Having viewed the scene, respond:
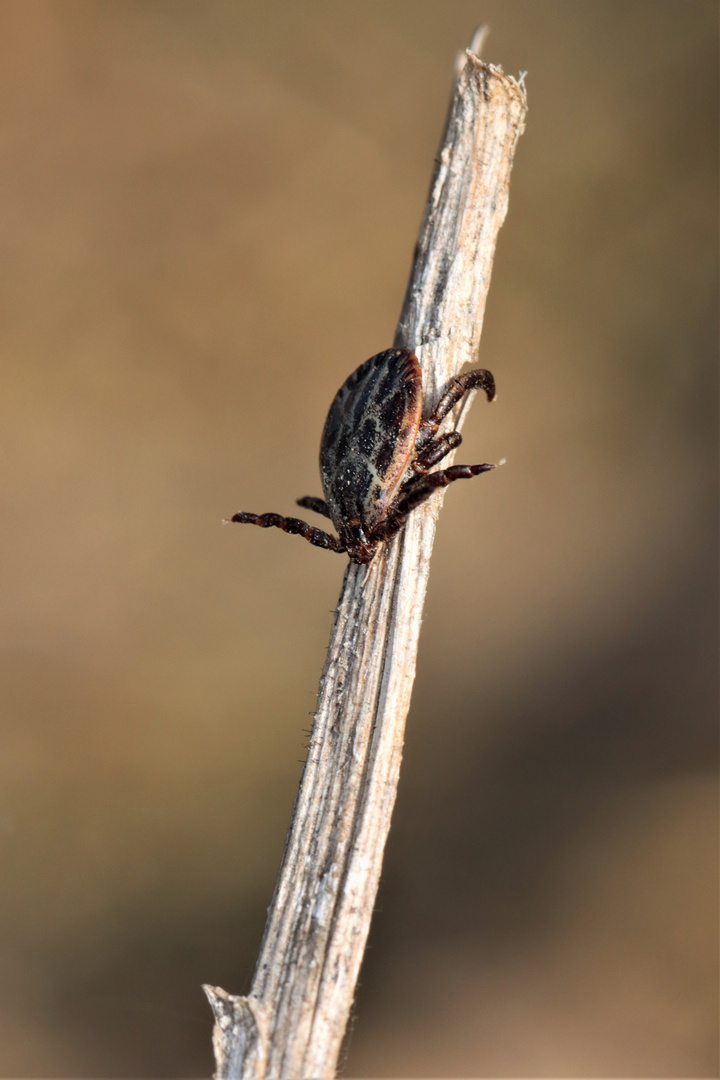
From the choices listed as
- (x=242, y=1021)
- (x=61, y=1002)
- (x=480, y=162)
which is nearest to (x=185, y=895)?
(x=61, y=1002)

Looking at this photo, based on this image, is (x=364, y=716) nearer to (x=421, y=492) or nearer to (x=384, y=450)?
(x=421, y=492)

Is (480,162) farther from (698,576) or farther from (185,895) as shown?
(185,895)

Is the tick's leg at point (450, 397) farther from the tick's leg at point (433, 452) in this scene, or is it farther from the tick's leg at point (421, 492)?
the tick's leg at point (421, 492)

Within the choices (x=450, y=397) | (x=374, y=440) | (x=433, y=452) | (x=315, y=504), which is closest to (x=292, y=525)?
(x=315, y=504)

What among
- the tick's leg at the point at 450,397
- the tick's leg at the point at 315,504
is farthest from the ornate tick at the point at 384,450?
the tick's leg at the point at 315,504

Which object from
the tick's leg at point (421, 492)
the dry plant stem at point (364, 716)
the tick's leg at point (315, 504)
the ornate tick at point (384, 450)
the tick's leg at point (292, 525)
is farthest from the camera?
the tick's leg at point (315, 504)

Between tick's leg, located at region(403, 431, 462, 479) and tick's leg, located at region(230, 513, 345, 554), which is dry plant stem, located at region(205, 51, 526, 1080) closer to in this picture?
tick's leg, located at region(403, 431, 462, 479)

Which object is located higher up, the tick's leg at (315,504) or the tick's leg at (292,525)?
the tick's leg at (315,504)
